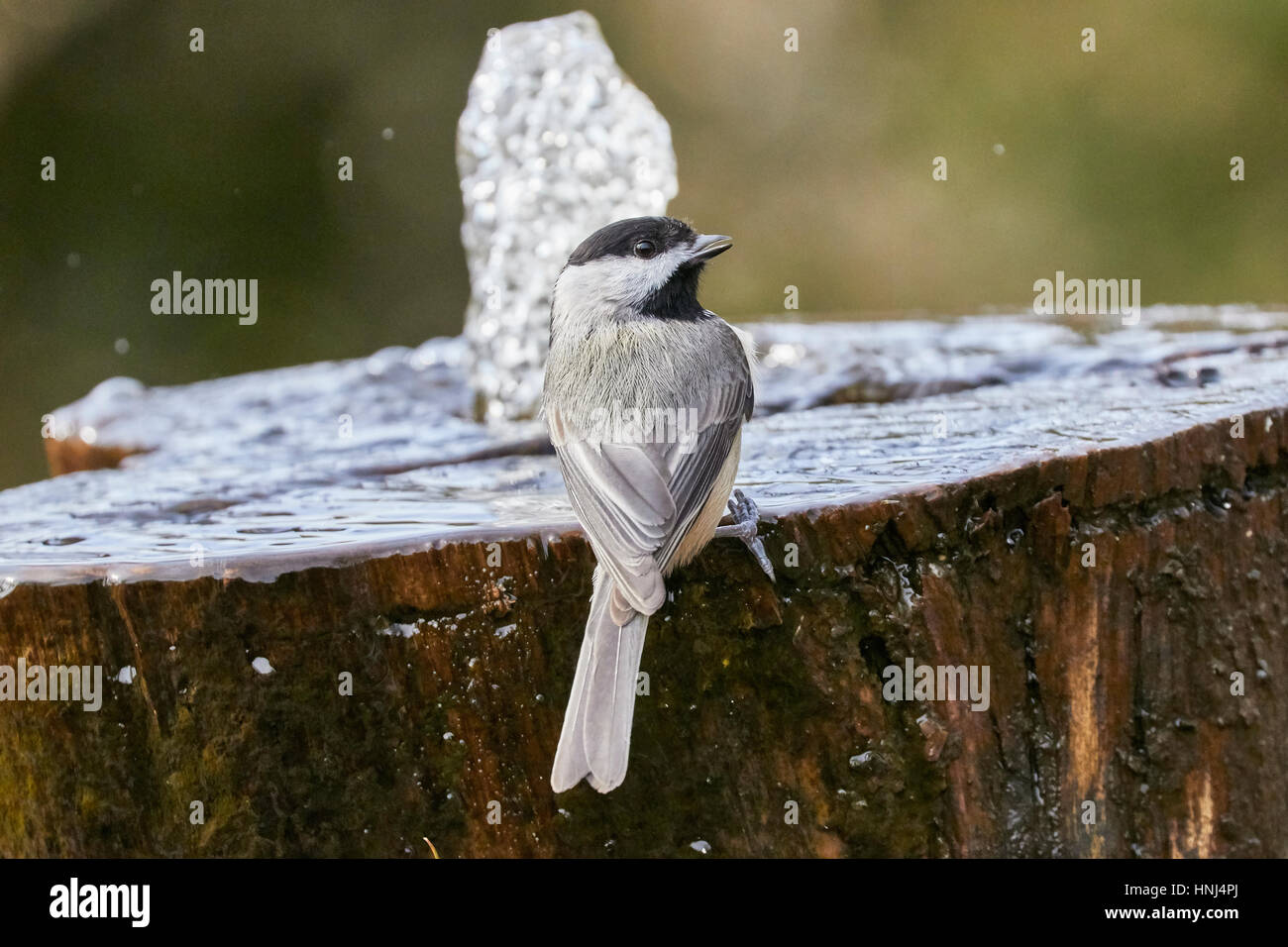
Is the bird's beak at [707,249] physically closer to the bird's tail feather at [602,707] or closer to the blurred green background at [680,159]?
the bird's tail feather at [602,707]

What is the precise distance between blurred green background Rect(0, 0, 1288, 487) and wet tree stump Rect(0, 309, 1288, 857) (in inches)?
241

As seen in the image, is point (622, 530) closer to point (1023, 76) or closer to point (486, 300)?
point (486, 300)

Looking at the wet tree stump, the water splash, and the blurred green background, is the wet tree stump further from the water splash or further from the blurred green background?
the blurred green background

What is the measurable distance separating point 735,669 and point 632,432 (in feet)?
1.51

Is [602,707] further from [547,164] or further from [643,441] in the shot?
[547,164]

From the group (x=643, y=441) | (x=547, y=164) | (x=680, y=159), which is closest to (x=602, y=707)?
(x=643, y=441)

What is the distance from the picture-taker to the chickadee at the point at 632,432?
6.30 feet

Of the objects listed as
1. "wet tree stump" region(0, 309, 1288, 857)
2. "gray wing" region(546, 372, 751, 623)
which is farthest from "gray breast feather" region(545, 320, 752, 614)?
"wet tree stump" region(0, 309, 1288, 857)

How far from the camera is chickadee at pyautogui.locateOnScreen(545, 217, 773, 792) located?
6.30ft

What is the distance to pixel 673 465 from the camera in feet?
7.18

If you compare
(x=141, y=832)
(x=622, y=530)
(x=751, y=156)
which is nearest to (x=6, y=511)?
(x=141, y=832)

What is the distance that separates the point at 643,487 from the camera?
2127mm

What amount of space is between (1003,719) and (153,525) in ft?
5.53

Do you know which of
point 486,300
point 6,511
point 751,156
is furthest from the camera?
point 751,156
